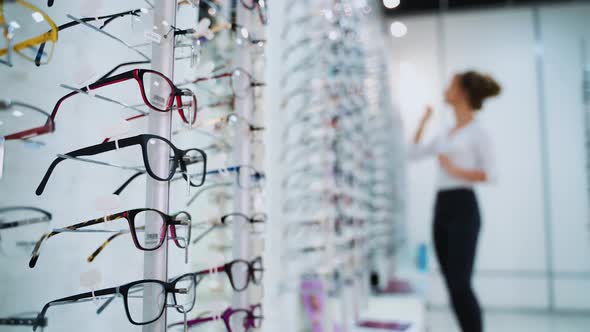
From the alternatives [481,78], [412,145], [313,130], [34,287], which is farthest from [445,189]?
[34,287]

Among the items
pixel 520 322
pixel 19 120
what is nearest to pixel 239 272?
pixel 19 120

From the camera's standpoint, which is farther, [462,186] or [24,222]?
[462,186]

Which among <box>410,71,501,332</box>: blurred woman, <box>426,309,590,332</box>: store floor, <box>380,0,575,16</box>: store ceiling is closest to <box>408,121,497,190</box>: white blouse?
<box>410,71,501,332</box>: blurred woman

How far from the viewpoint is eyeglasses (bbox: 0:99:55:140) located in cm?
69

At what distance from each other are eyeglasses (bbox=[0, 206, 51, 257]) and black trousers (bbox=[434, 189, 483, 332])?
1970mm

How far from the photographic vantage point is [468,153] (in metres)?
2.59

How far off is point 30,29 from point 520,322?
4355 millimetres

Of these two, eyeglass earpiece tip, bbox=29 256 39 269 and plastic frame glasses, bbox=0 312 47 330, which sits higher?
eyeglass earpiece tip, bbox=29 256 39 269

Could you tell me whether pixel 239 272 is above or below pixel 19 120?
below

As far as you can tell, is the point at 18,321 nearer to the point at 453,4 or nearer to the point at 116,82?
the point at 116,82

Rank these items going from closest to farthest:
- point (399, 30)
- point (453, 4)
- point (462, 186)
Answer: point (462, 186) < point (453, 4) < point (399, 30)

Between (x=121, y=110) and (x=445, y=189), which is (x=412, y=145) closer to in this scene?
(x=445, y=189)

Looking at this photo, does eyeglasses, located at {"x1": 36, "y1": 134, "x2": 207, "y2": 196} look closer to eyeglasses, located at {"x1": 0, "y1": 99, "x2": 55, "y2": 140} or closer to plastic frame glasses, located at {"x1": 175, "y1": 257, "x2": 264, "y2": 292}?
eyeglasses, located at {"x1": 0, "y1": 99, "x2": 55, "y2": 140}

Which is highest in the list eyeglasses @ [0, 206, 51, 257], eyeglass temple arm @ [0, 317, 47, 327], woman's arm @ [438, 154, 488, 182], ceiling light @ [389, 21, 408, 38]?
ceiling light @ [389, 21, 408, 38]
